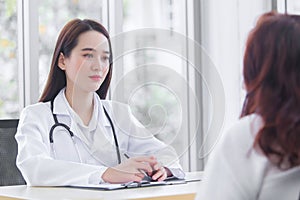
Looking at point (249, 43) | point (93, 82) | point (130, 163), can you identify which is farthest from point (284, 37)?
point (93, 82)

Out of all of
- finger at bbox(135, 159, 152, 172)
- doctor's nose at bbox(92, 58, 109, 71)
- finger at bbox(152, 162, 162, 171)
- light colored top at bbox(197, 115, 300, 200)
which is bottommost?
finger at bbox(152, 162, 162, 171)

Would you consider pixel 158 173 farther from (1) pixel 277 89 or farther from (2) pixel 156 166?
(1) pixel 277 89

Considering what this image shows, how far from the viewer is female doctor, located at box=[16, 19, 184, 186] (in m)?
2.17

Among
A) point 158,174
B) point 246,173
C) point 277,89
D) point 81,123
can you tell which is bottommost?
point 158,174

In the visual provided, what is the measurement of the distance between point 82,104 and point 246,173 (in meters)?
1.43

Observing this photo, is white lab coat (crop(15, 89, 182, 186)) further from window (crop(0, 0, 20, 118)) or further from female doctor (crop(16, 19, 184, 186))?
window (crop(0, 0, 20, 118))

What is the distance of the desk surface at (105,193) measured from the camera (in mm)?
1731

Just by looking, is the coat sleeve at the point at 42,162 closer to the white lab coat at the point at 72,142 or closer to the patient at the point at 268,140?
the white lab coat at the point at 72,142

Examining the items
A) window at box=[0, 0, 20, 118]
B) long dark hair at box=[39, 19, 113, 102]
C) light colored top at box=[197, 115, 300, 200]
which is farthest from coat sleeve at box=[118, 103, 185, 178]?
window at box=[0, 0, 20, 118]

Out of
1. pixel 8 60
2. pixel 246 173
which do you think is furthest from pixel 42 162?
pixel 8 60

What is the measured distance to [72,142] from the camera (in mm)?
2285

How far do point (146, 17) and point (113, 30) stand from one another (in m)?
0.26

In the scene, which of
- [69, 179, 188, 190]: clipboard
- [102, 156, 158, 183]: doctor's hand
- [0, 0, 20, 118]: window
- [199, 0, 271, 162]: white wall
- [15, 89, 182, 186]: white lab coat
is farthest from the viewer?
[199, 0, 271, 162]: white wall

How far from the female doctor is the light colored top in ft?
3.61
